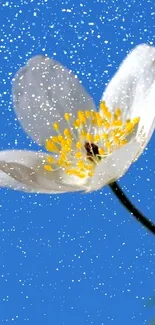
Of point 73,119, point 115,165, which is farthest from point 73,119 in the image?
point 115,165

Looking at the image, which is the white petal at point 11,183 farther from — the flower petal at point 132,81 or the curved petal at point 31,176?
the flower petal at point 132,81

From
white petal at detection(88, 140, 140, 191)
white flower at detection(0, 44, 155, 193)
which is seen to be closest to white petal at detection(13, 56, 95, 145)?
white flower at detection(0, 44, 155, 193)

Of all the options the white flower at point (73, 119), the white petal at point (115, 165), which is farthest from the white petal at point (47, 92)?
the white petal at point (115, 165)

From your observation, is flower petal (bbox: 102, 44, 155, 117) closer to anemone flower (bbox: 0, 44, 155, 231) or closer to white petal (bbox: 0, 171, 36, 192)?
anemone flower (bbox: 0, 44, 155, 231)

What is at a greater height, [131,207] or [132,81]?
[132,81]

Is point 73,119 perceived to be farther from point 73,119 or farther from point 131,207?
point 131,207

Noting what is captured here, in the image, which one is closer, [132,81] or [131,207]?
[131,207]
